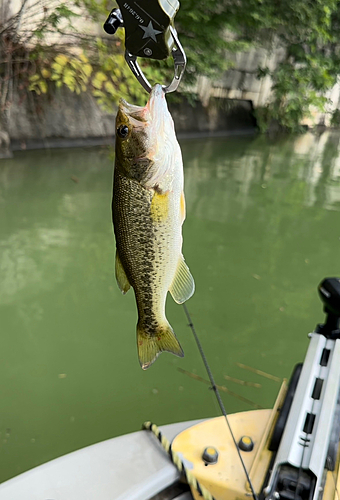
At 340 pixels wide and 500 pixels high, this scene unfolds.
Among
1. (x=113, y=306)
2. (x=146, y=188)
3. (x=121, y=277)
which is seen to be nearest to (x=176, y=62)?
(x=146, y=188)

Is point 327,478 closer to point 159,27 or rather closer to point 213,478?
point 213,478

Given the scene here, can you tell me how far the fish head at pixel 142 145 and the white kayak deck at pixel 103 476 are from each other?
0.80 meters

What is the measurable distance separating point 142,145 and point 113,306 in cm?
196

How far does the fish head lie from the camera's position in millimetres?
833

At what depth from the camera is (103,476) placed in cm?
116

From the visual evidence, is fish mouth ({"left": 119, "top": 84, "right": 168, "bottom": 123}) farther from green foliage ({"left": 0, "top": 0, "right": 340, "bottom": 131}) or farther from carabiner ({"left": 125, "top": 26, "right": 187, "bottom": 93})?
green foliage ({"left": 0, "top": 0, "right": 340, "bottom": 131})

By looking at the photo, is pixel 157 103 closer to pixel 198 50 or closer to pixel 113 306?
pixel 113 306

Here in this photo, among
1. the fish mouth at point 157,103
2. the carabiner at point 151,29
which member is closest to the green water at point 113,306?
the fish mouth at point 157,103

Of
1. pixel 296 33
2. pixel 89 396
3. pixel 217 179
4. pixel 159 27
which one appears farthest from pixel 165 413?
pixel 296 33

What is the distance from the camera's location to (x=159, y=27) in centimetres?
67

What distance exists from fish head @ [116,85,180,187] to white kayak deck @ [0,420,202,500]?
0.80m

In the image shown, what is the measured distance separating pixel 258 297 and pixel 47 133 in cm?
455

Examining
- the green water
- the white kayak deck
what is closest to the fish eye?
the white kayak deck

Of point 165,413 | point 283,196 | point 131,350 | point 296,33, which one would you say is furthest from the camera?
point 296,33
